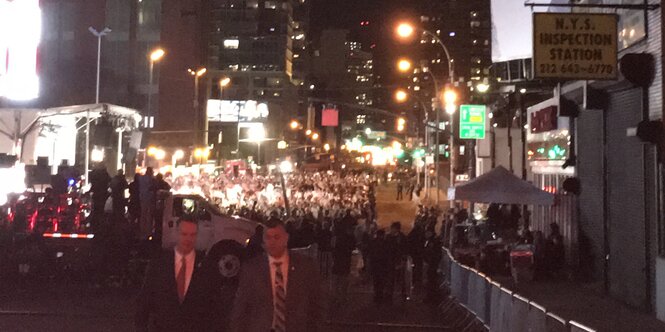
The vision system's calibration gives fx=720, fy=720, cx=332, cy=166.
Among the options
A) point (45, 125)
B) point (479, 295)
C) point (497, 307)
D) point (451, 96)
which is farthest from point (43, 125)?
point (497, 307)

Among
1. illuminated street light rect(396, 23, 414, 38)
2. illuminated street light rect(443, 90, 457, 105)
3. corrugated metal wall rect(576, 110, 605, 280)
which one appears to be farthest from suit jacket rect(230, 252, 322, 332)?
illuminated street light rect(443, 90, 457, 105)

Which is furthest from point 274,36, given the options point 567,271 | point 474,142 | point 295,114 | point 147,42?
point 567,271

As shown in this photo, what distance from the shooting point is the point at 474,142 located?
36.2 m

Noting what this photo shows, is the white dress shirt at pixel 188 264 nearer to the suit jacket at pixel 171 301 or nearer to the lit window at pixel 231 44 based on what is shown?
the suit jacket at pixel 171 301

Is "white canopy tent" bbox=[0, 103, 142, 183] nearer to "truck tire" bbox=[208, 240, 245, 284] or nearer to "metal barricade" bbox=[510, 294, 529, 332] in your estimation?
"truck tire" bbox=[208, 240, 245, 284]

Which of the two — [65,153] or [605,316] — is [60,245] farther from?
[65,153]

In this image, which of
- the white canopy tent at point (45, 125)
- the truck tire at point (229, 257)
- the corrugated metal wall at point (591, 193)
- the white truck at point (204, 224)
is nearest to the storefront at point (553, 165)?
the corrugated metal wall at point (591, 193)

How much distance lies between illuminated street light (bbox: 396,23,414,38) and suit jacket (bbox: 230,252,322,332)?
1929 cm

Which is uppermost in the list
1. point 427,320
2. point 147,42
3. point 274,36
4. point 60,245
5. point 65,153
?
point 274,36

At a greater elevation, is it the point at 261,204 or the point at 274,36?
the point at 274,36

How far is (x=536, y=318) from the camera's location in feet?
25.0

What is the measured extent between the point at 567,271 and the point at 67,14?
5101 cm

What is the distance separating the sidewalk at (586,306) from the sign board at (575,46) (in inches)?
182

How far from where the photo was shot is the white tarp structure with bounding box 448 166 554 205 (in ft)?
57.2
